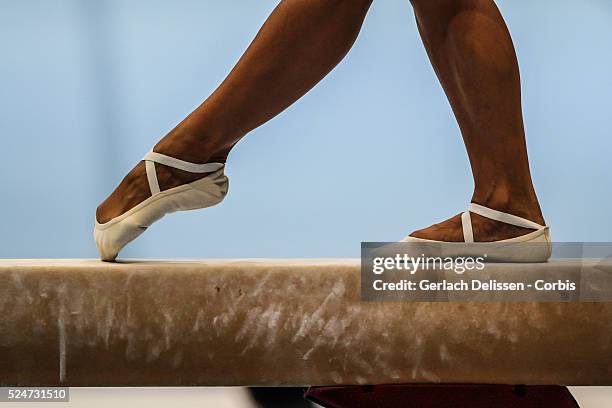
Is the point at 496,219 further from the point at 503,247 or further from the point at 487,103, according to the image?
the point at 487,103

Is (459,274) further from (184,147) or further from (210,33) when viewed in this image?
(210,33)

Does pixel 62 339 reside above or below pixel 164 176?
below

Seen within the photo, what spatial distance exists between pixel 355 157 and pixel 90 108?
1.01 m

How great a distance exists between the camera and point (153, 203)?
3.56ft

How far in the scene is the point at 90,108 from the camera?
2938 mm

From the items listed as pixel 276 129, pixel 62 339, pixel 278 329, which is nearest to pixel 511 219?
pixel 278 329

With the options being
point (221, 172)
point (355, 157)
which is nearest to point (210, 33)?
point (355, 157)

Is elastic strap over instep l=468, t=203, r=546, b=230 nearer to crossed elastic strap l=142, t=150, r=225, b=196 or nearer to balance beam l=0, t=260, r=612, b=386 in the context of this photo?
balance beam l=0, t=260, r=612, b=386

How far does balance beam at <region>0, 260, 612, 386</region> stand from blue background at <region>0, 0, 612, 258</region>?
1898 millimetres

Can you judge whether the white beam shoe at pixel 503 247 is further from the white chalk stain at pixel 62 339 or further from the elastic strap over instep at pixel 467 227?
the white chalk stain at pixel 62 339

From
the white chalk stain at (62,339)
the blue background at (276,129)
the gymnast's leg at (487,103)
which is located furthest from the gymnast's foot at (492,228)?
the blue background at (276,129)

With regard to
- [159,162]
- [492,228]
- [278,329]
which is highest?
[159,162]

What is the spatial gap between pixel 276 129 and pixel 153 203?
1962mm

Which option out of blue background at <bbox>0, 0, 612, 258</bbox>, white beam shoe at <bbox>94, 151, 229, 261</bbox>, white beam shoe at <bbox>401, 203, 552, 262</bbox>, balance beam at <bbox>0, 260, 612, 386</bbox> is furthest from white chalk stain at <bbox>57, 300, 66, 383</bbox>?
blue background at <bbox>0, 0, 612, 258</bbox>
